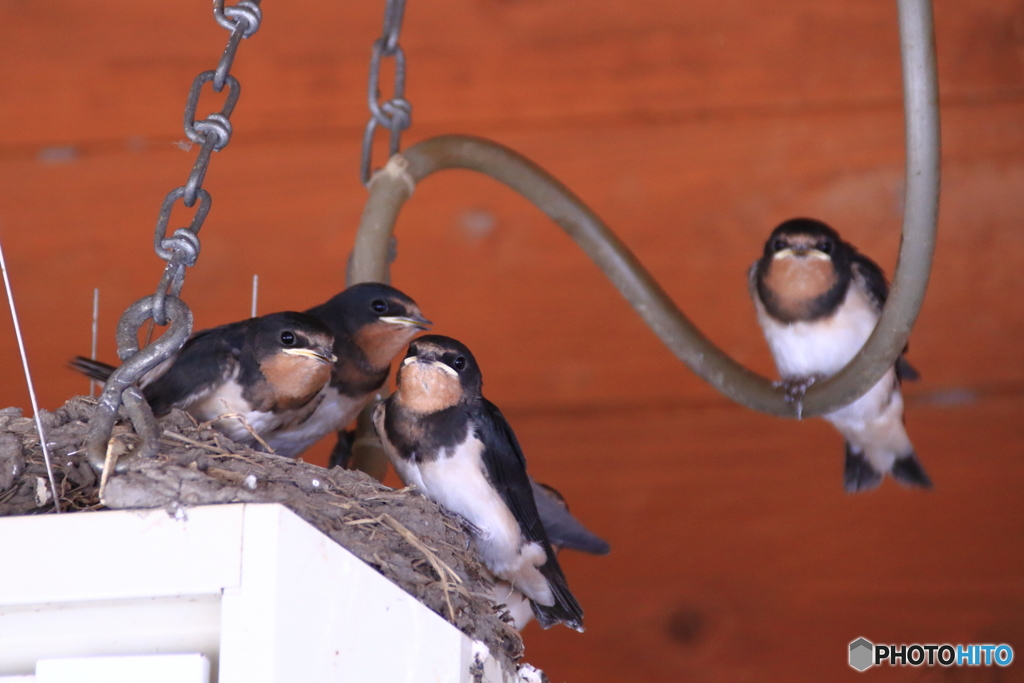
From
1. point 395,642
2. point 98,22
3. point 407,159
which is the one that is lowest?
point 395,642

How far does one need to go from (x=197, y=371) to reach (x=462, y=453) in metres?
0.41

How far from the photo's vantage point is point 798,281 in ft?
6.22

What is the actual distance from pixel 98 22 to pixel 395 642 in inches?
76.8

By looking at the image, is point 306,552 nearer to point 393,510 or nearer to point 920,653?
point 393,510

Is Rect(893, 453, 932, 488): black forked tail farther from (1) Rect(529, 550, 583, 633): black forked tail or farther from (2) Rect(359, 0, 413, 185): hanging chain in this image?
(2) Rect(359, 0, 413, 185): hanging chain

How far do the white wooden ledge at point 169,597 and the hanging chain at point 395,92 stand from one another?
2.85ft

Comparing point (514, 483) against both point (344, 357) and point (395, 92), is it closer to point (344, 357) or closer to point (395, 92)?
point (344, 357)

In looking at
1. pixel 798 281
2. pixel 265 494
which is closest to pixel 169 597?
pixel 265 494

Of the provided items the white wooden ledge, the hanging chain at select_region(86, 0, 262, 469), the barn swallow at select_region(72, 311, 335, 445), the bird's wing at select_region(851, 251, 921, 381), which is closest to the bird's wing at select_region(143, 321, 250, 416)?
the barn swallow at select_region(72, 311, 335, 445)

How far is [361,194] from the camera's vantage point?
8.26 ft

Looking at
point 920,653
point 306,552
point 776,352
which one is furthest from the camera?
point 920,653

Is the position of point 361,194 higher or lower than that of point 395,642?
higher

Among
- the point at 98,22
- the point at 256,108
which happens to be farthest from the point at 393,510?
the point at 98,22

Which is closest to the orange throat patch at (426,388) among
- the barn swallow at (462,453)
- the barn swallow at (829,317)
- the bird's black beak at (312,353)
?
the barn swallow at (462,453)
